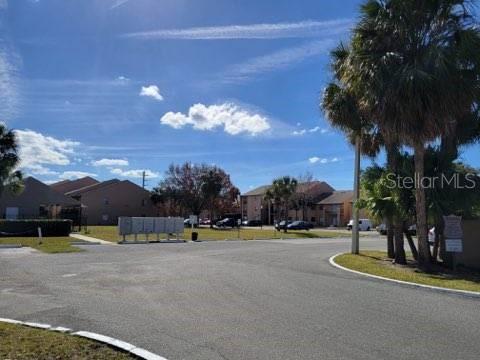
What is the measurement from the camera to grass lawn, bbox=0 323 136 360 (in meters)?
5.88

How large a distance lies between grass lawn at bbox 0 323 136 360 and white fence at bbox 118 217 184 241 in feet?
88.1

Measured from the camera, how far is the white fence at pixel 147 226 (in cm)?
3359

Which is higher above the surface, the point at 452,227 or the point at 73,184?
the point at 73,184

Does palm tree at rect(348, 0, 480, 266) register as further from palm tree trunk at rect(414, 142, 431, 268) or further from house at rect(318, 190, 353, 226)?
house at rect(318, 190, 353, 226)

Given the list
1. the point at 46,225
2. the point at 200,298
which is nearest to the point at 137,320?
the point at 200,298

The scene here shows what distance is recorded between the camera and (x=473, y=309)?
9.62 m

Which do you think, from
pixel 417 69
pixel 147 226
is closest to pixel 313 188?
pixel 147 226

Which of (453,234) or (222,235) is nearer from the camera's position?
(453,234)

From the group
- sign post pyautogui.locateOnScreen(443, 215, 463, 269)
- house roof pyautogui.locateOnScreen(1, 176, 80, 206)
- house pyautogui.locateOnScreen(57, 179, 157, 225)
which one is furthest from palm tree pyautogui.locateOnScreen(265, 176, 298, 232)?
sign post pyautogui.locateOnScreen(443, 215, 463, 269)

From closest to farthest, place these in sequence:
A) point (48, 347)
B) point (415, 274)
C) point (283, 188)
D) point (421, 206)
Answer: point (48, 347) → point (415, 274) → point (421, 206) → point (283, 188)

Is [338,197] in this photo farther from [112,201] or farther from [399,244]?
[399,244]

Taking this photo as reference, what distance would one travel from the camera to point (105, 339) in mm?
6750

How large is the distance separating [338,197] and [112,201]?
4127 cm

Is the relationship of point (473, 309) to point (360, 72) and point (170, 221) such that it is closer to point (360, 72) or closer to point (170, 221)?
point (360, 72)
